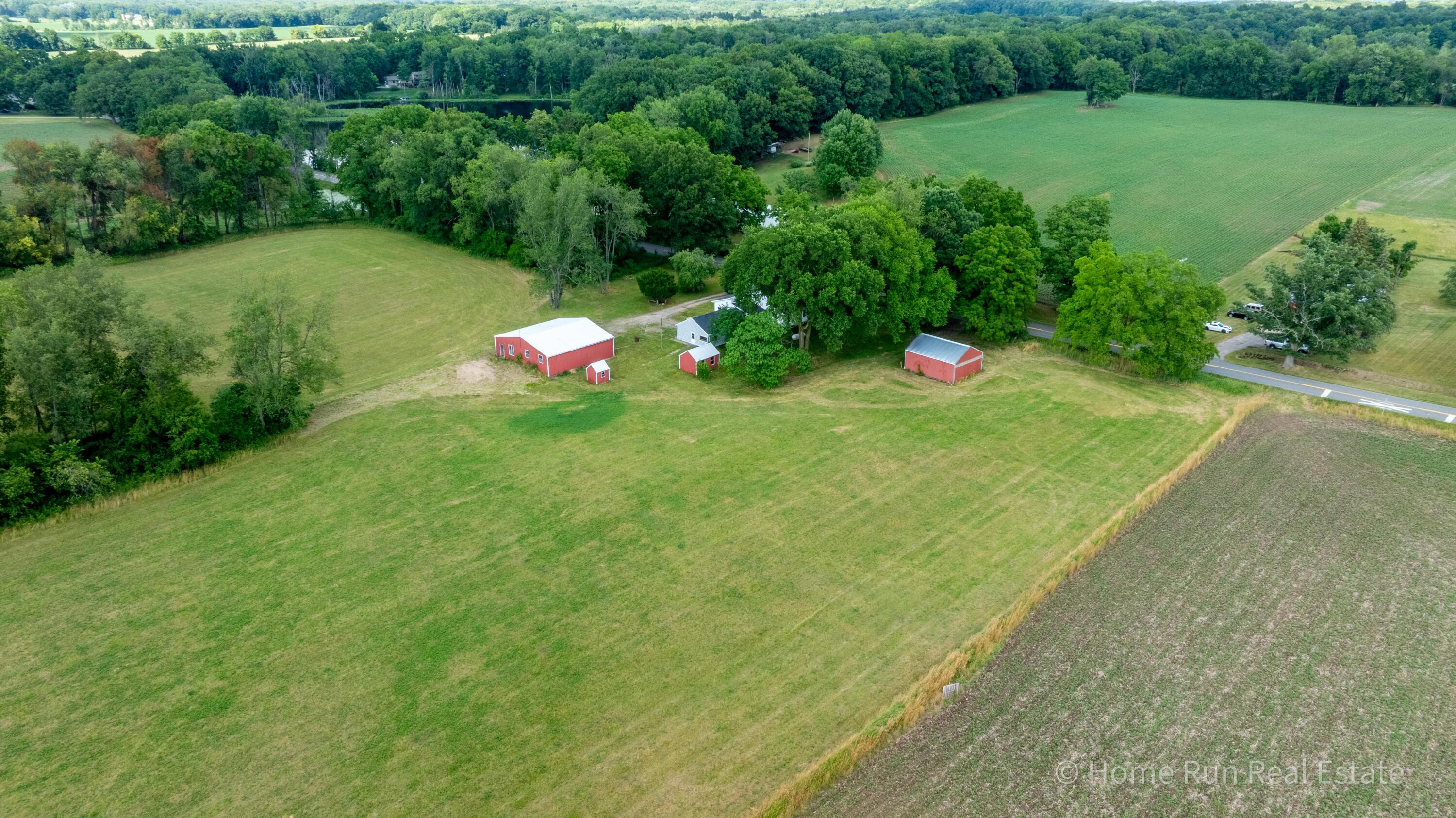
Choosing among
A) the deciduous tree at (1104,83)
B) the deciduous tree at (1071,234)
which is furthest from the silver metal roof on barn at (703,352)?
the deciduous tree at (1104,83)

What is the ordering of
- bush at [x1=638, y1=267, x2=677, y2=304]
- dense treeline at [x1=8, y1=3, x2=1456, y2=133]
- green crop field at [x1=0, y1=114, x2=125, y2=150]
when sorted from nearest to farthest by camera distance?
bush at [x1=638, y1=267, x2=677, y2=304]
green crop field at [x1=0, y1=114, x2=125, y2=150]
dense treeline at [x1=8, y1=3, x2=1456, y2=133]

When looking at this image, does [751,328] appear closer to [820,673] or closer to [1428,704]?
[820,673]

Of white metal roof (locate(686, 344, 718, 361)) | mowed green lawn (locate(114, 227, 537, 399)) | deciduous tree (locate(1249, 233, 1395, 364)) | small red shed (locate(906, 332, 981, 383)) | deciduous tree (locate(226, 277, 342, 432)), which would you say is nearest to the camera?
deciduous tree (locate(226, 277, 342, 432))

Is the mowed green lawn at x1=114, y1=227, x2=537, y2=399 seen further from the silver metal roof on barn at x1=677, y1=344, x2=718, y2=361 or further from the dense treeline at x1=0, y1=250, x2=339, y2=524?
the silver metal roof on barn at x1=677, y1=344, x2=718, y2=361

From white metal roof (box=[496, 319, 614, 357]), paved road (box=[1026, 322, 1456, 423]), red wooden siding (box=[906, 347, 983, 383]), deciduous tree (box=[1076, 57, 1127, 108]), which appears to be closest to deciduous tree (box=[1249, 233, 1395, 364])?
paved road (box=[1026, 322, 1456, 423])

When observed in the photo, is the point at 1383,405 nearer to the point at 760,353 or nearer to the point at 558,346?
the point at 760,353

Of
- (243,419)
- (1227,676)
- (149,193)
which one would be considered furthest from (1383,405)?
(149,193)

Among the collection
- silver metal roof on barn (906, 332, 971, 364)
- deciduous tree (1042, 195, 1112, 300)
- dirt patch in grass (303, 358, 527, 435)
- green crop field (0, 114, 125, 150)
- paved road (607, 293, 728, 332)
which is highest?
green crop field (0, 114, 125, 150)
